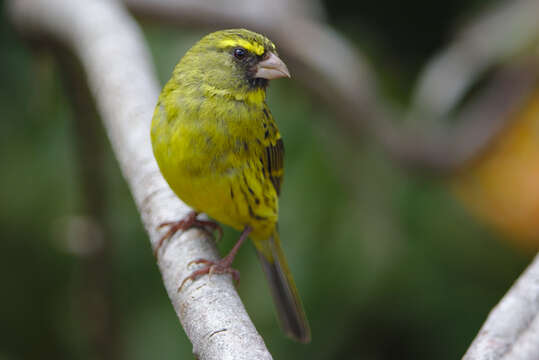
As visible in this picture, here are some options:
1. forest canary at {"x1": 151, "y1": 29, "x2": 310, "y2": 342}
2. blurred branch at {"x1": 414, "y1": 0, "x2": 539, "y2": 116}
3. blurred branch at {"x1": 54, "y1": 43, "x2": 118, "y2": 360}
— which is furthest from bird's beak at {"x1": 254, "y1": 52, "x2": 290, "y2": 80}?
blurred branch at {"x1": 414, "y1": 0, "x2": 539, "y2": 116}

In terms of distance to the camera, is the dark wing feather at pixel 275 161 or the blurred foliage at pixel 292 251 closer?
the dark wing feather at pixel 275 161

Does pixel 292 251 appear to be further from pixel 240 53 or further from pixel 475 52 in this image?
pixel 475 52

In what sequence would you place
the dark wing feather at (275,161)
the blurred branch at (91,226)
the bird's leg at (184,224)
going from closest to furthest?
1. the bird's leg at (184,224)
2. the dark wing feather at (275,161)
3. the blurred branch at (91,226)

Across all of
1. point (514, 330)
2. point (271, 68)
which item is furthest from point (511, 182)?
point (514, 330)

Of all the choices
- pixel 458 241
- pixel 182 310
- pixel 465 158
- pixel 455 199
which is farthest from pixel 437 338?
pixel 182 310

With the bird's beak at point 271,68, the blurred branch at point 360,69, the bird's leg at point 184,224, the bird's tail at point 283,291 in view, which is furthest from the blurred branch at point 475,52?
the bird's leg at point 184,224

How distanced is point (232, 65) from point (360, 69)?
155 centimetres

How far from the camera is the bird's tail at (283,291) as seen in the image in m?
2.21

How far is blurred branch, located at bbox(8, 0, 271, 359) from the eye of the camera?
48.8 inches

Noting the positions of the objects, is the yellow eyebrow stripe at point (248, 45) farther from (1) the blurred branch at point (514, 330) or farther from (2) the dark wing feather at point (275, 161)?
(1) the blurred branch at point (514, 330)

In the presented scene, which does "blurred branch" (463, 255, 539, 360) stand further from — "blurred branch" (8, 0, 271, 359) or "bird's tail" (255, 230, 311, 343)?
"bird's tail" (255, 230, 311, 343)

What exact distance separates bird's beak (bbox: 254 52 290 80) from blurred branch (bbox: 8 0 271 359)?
0.42m

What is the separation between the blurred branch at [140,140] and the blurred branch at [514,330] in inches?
15.6

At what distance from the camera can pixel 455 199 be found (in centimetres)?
333
